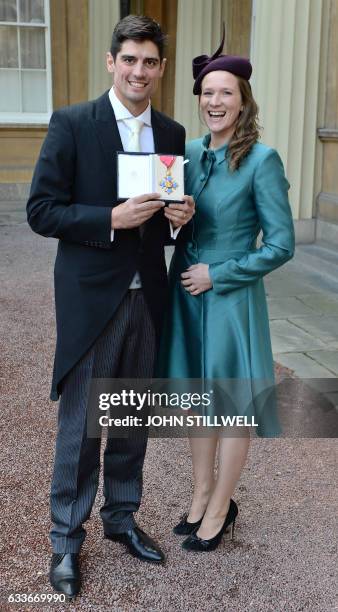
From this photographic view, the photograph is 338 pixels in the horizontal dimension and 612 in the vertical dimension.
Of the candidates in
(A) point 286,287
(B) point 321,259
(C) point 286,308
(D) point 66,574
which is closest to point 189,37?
(B) point 321,259

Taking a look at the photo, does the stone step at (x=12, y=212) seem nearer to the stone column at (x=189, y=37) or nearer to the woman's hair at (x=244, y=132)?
the stone column at (x=189, y=37)

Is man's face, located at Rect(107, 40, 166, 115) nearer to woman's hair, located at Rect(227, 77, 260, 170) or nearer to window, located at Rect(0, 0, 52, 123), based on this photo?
woman's hair, located at Rect(227, 77, 260, 170)

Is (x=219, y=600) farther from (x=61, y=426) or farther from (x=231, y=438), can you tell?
(x=61, y=426)

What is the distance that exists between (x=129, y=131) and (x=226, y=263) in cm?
57

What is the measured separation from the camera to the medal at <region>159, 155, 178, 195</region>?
2.44m

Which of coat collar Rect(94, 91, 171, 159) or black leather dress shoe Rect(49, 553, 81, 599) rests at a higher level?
coat collar Rect(94, 91, 171, 159)

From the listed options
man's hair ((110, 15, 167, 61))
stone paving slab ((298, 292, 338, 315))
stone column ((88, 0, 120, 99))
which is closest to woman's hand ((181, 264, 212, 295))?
man's hair ((110, 15, 167, 61))

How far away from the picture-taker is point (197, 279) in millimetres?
2746

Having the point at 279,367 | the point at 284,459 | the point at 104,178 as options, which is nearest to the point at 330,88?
the point at 279,367

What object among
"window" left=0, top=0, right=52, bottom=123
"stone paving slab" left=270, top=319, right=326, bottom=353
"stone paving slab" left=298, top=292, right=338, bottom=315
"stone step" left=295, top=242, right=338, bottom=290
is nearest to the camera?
"stone paving slab" left=270, top=319, right=326, bottom=353

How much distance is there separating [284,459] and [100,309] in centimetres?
158

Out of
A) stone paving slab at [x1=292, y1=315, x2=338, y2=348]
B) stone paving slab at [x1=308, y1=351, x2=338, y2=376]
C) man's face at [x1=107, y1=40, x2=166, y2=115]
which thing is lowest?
stone paving slab at [x1=292, y1=315, x2=338, y2=348]

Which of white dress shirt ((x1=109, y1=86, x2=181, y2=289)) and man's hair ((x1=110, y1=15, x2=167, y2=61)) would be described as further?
white dress shirt ((x1=109, y1=86, x2=181, y2=289))

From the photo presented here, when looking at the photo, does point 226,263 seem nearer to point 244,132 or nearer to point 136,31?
point 244,132
